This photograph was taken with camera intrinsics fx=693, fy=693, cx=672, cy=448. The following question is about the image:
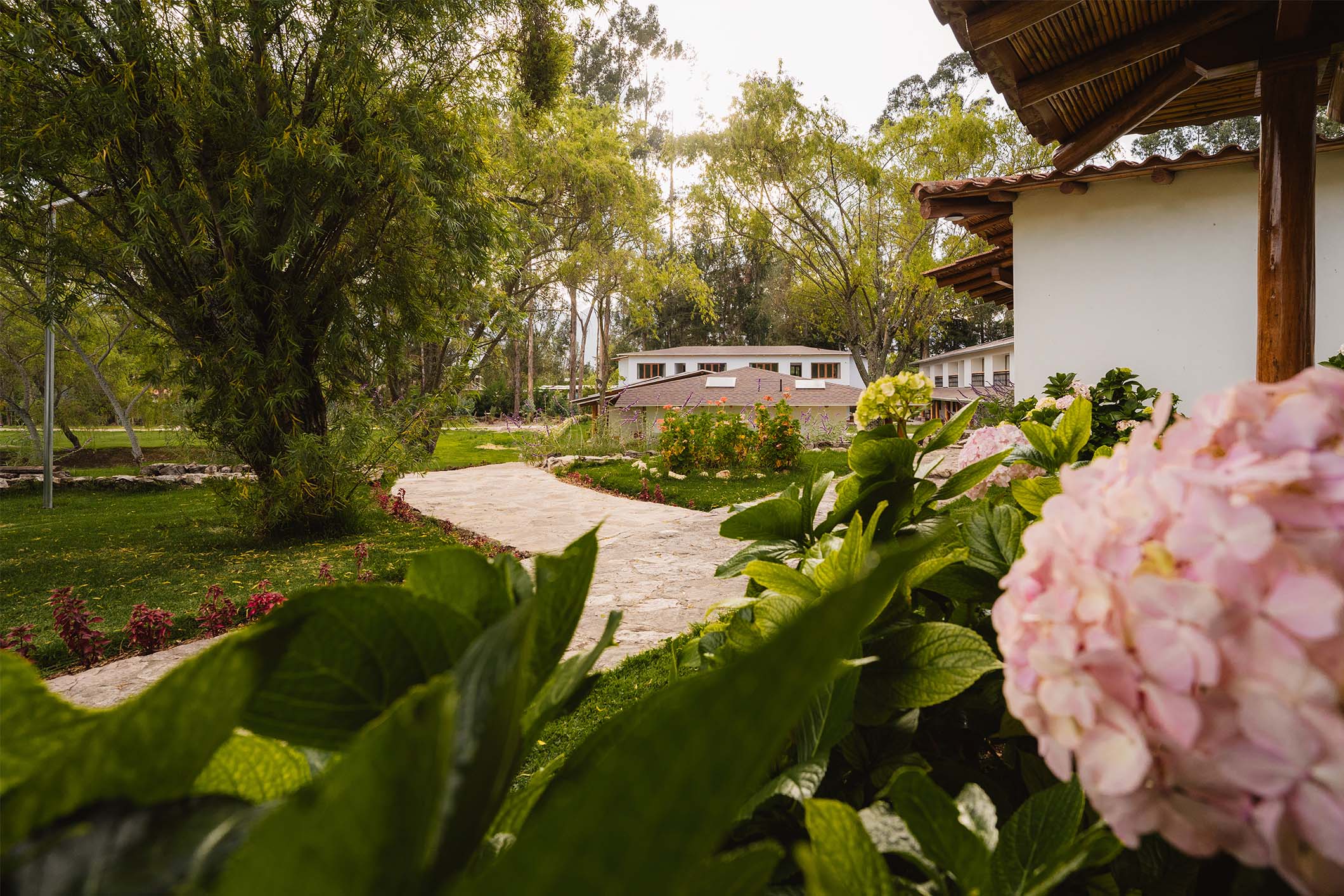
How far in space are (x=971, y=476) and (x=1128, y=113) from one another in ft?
10.9

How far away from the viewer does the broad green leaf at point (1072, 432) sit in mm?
892

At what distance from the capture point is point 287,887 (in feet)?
0.58

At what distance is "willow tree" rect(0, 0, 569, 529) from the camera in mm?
5074

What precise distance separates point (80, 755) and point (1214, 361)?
679 cm

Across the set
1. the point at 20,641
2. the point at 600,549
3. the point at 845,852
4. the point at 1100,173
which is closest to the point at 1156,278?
the point at 1100,173

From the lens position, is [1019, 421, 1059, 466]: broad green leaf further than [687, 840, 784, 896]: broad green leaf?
Yes

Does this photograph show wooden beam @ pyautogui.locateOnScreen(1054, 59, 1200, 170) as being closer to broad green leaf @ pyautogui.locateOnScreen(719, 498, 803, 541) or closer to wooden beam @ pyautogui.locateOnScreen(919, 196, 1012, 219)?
wooden beam @ pyautogui.locateOnScreen(919, 196, 1012, 219)

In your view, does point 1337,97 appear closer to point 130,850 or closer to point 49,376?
point 130,850

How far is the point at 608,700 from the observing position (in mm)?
2949

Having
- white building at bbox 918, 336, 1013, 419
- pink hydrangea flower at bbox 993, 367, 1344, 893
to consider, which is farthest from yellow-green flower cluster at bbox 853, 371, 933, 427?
white building at bbox 918, 336, 1013, 419

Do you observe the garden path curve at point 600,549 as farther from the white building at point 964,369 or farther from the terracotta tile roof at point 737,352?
the terracotta tile roof at point 737,352

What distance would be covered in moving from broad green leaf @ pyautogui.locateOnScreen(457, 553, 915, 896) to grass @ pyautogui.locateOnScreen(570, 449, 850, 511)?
846cm

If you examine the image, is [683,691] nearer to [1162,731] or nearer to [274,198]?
[1162,731]

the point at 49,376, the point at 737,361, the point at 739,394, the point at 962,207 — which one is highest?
the point at 737,361
